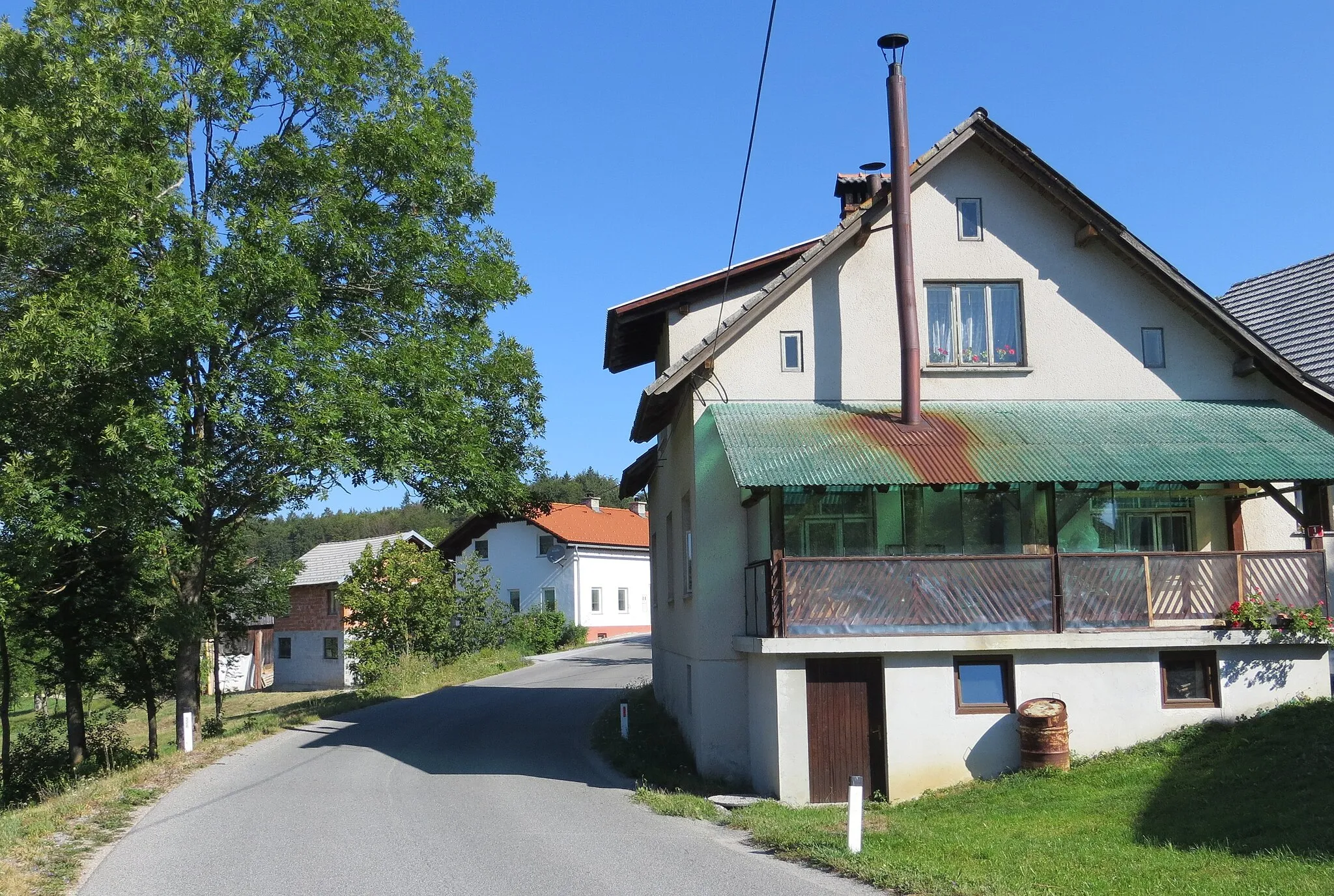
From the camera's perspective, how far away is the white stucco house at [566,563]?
52.0 metres

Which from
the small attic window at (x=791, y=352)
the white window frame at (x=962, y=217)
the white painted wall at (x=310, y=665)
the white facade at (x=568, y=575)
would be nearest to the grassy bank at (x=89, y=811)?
the small attic window at (x=791, y=352)

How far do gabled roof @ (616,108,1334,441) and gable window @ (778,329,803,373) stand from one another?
1.82 ft

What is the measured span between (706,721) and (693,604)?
5.63 feet

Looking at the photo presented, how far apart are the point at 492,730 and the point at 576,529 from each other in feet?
104

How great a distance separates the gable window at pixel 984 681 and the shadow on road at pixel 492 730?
4.97 metres

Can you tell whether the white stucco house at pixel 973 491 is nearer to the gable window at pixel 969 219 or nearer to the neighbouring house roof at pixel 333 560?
the gable window at pixel 969 219

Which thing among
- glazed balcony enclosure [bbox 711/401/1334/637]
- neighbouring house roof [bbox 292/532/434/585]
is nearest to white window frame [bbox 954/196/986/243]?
glazed balcony enclosure [bbox 711/401/1334/637]

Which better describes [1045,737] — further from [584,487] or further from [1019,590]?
[584,487]

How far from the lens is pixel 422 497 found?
2131 centimetres

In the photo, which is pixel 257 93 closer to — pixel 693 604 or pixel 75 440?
pixel 75 440

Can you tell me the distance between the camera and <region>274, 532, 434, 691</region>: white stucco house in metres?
51.9

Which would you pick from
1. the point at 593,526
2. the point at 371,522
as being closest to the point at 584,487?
the point at 371,522

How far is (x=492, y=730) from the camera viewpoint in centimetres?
2211

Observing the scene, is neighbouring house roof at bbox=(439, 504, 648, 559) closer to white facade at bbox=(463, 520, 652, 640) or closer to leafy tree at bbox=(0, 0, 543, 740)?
white facade at bbox=(463, 520, 652, 640)
